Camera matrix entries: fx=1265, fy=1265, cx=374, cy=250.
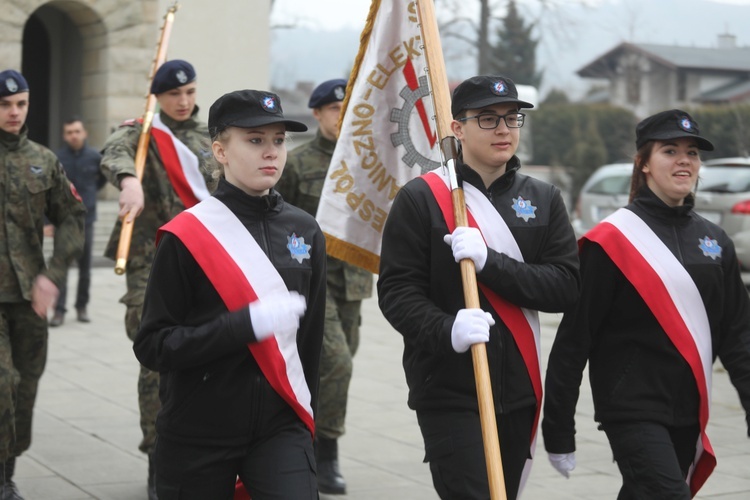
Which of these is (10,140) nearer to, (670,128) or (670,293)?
(670,128)

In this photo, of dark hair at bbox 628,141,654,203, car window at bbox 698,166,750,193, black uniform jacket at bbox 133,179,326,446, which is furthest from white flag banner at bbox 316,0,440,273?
car window at bbox 698,166,750,193

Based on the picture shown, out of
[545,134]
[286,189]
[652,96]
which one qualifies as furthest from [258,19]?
[652,96]

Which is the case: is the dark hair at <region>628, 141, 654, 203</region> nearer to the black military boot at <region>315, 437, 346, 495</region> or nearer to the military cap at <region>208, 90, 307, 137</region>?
the military cap at <region>208, 90, 307, 137</region>

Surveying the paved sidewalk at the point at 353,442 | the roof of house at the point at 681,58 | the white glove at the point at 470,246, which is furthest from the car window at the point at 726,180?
the roof of house at the point at 681,58

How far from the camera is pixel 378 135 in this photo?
550cm

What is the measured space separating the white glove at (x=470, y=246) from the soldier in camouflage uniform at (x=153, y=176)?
2581 millimetres

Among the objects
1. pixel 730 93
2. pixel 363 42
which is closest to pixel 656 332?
pixel 363 42

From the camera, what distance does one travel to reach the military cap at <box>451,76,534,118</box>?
4320 mm

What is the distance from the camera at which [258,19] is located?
17.5m

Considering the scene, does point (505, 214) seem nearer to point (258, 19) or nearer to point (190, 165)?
point (190, 165)

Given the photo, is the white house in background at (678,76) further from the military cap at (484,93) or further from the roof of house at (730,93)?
the military cap at (484,93)

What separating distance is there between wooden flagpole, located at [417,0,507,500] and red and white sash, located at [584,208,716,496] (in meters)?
0.70

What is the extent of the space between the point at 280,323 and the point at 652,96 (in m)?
66.6

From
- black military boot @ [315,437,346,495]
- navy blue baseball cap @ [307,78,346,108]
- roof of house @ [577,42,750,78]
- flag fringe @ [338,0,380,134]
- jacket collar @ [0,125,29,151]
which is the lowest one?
black military boot @ [315,437,346,495]
